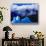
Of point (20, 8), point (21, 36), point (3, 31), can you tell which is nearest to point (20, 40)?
point (21, 36)

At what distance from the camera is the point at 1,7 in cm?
492

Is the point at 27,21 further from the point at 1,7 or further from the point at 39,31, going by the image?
the point at 1,7

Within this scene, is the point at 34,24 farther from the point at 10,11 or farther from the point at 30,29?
the point at 10,11

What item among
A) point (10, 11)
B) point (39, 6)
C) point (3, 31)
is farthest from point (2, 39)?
point (39, 6)

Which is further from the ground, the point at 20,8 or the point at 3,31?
the point at 20,8

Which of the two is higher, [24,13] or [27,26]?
[24,13]

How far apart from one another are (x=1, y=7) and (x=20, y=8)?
0.56 m

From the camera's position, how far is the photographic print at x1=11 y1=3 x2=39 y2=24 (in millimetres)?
4902

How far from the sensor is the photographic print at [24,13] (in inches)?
193

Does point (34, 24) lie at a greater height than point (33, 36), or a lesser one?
greater

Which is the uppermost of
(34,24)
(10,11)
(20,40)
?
(10,11)

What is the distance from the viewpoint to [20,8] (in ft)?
16.1

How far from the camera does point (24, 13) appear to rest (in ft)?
16.1

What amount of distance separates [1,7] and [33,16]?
0.98 m
